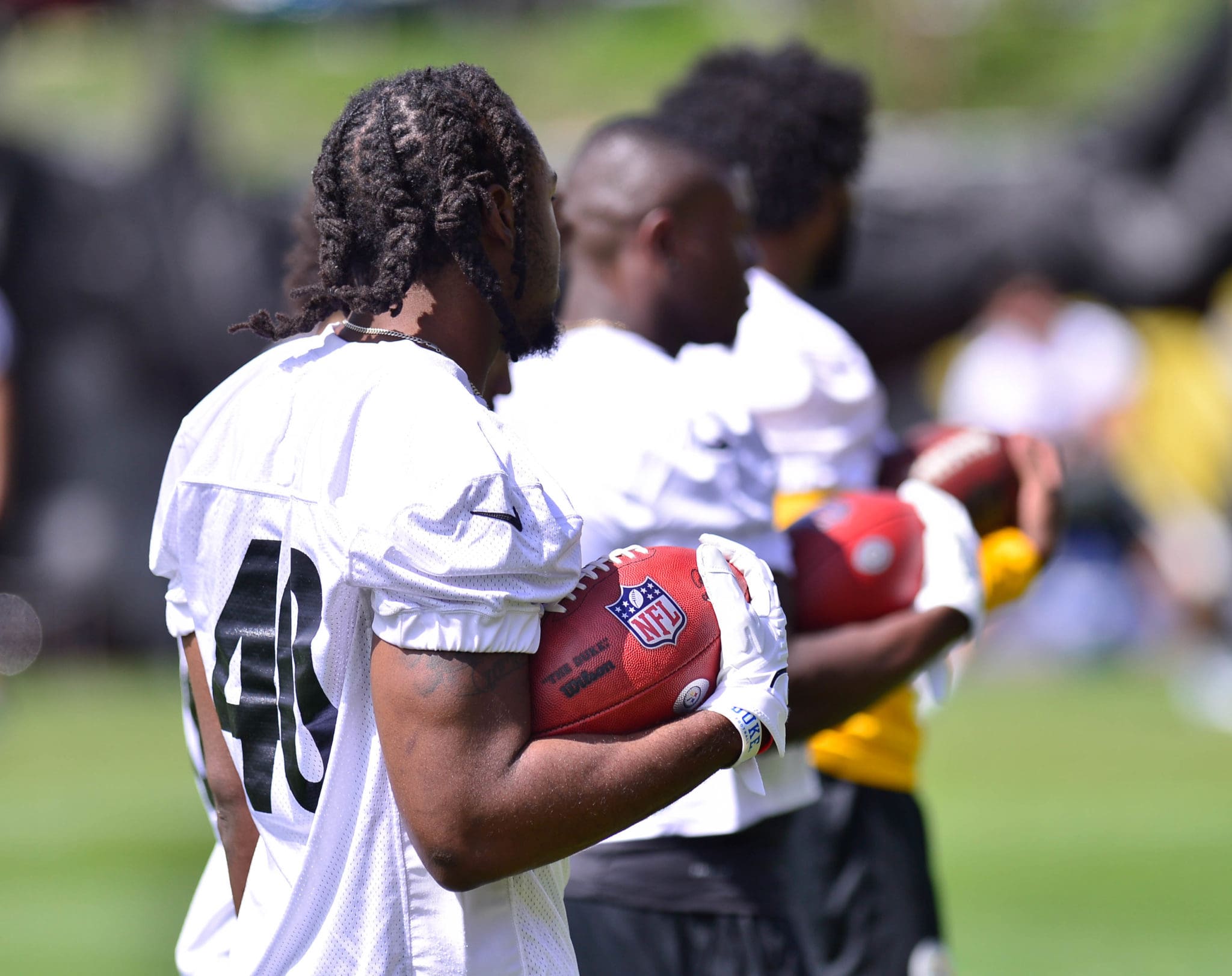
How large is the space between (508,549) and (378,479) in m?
0.18


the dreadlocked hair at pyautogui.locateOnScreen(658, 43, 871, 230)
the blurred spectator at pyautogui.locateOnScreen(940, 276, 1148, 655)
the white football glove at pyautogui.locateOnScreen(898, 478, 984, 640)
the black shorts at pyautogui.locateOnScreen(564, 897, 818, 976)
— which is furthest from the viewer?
the blurred spectator at pyautogui.locateOnScreen(940, 276, 1148, 655)

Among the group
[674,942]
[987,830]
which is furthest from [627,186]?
[987,830]

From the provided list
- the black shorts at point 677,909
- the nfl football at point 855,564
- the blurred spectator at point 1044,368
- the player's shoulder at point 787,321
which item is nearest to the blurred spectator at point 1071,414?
the blurred spectator at point 1044,368

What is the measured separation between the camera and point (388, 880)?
80.3 inches

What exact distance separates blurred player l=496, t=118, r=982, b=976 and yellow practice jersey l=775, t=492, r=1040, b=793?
36cm

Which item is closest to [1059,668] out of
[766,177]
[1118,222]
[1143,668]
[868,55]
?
[1143,668]

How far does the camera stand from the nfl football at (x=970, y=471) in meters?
3.78

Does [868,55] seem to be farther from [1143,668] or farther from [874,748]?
[874,748]

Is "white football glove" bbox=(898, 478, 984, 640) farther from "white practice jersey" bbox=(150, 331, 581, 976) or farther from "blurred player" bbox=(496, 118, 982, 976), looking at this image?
"white practice jersey" bbox=(150, 331, 581, 976)

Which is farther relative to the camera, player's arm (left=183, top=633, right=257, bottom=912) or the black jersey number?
player's arm (left=183, top=633, right=257, bottom=912)

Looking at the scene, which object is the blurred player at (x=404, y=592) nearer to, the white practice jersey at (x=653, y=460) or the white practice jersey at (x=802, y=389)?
the white practice jersey at (x=653, y=460)

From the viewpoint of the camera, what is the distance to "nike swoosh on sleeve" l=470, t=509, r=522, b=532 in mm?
1926

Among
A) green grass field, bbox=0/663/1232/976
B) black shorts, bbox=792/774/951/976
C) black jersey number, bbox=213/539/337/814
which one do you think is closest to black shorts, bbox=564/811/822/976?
black shorts, bbox=792/774/951/976

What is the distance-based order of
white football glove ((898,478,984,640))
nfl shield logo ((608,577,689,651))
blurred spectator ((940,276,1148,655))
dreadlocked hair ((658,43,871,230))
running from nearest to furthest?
nfl shield logo ((608,577,689,651))
white football glove ((898,478,984,640))
dreadlocked hair ((658,43,871,230))
blurred spectator ((940,276,1148,655))
